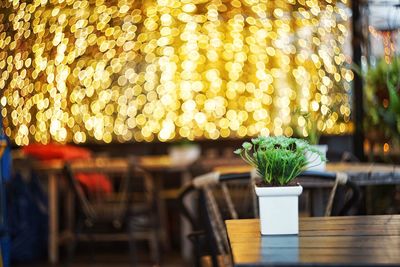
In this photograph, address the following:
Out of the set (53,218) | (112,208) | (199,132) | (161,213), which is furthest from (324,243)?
(199,132)

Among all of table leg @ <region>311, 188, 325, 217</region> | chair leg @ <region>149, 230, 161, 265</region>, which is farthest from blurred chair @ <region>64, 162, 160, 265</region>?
table leg @ <region>311, 188, 325, 217</region>

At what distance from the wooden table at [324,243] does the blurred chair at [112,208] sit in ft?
11.5

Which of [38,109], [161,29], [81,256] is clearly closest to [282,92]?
[161,29]

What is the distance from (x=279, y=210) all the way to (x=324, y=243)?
7.8 inches

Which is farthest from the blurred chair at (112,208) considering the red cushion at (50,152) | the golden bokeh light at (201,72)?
the golden bokeh light at (201,72)

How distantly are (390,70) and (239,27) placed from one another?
5.06 m

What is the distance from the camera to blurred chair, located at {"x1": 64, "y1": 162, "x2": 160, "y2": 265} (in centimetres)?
608

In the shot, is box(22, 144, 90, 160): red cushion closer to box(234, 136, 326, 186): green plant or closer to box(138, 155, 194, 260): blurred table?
box(138, 155, 194, 260): blurred table

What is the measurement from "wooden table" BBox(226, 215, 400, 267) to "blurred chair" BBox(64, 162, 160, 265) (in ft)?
11.5

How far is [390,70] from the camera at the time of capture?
511 centimetres

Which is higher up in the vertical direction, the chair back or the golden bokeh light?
the golden bokeh light

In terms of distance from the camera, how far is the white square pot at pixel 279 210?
2.34 metres

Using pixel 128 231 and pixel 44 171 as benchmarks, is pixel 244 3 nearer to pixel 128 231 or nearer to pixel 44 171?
pixel 44 171

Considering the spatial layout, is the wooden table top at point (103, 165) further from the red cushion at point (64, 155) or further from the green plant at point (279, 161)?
the green plant at point (279, 161)
